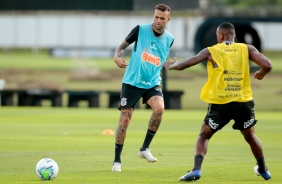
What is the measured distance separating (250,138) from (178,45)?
153ft

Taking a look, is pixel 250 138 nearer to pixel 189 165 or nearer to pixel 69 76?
pixel 189 165

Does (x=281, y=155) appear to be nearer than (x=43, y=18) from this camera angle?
Yes

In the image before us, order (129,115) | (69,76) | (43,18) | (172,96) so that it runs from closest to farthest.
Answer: (129,115), (172,96), (69,76), (43,18)

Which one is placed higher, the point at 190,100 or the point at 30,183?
the point at 30,183

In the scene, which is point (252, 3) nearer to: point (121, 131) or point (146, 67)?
point (146, 67)

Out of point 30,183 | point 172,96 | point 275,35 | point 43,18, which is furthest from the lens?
point 43,18

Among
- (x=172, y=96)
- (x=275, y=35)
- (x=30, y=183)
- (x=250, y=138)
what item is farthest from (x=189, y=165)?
(x=275, y=35)

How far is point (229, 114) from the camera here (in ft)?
43.7

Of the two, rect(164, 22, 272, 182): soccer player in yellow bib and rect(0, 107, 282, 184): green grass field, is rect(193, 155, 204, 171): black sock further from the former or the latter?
rect(0, 107, 282, 184): green grass field

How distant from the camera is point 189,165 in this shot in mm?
15883

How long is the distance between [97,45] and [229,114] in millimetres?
48319

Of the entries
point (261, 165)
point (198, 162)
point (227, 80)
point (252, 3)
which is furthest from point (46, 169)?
point (252, 3)

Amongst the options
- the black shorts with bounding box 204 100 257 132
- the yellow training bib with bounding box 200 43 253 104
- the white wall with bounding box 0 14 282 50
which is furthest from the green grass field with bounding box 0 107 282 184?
the white wall with bounding box 0 14 282 50

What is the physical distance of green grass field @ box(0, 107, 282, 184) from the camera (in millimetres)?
13992
